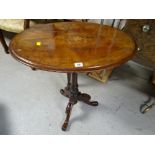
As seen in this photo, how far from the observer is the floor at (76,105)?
Result: 1597 mm

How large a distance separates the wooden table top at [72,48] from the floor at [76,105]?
0.70 m

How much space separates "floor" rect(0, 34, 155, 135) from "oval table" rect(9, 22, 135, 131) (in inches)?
8.4

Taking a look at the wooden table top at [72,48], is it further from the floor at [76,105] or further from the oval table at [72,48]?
the floor at [76,105]

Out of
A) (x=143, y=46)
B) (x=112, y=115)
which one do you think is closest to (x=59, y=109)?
(x=112, y=115)

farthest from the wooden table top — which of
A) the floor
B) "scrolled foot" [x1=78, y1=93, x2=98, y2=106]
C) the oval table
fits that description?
the floor

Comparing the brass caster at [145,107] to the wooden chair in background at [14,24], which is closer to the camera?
the brass caster at [145,107]

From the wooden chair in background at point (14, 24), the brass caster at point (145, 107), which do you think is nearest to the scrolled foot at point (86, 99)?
the brass caster at point (145, 107)

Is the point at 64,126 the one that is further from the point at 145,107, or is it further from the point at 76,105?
the point at 145,107

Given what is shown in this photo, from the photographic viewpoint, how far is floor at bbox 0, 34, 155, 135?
160 centimetres

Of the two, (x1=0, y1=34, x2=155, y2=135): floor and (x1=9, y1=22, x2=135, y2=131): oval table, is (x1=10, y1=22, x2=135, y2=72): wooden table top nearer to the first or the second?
(x1=9, y1=22, x2=135, y2=131): oval table

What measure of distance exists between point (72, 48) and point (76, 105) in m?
0.74

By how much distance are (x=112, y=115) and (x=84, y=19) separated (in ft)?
3.49
